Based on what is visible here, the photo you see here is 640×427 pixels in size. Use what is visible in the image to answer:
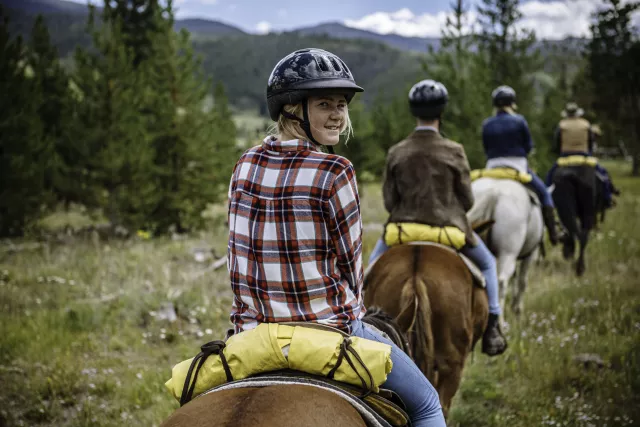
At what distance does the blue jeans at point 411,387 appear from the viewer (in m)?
2.15

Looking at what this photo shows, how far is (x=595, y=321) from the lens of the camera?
6.57 meters

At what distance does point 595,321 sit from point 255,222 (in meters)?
6.33

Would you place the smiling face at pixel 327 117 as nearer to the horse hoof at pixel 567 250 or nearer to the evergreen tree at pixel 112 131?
the horse hoof at pixel 567 250

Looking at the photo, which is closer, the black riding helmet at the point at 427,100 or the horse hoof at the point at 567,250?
the black riding helmet at the point at 427,100

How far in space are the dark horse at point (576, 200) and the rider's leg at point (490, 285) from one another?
229 inches

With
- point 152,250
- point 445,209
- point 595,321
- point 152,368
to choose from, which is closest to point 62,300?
point 152,368

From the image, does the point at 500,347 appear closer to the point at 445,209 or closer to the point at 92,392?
the point at 445,209

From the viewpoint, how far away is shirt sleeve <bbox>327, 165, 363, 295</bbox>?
1866 millimetres

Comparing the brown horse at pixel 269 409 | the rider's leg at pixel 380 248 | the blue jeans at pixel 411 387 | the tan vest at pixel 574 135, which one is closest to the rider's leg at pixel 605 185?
the tan vest at pixel 574 135

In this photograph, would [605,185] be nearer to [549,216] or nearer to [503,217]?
[549,216]

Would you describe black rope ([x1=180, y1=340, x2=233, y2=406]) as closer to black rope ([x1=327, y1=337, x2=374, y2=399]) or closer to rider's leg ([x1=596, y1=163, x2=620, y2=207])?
black rope ([x1=327, y1=337, x2=374, y2=399])

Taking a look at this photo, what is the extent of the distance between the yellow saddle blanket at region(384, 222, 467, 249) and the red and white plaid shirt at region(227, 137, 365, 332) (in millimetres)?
2185

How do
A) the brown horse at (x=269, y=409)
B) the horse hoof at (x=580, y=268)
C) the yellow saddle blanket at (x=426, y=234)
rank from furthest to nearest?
the horse hoof at (x=580, y=268)
the yellow saddle blanket at (x=426, y=234)
the brown horse at (x=269, y=409)

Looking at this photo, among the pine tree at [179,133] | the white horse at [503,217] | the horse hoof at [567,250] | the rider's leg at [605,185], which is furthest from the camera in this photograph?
the pine tree at [179,133]
